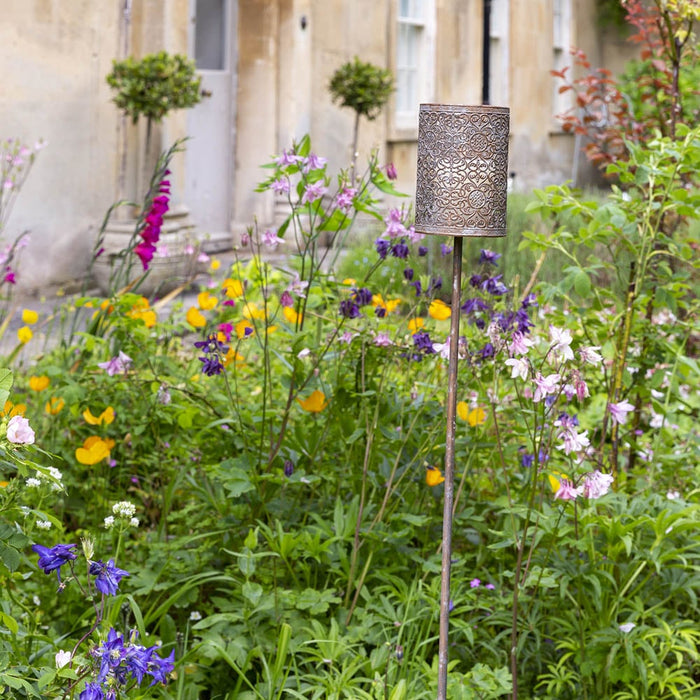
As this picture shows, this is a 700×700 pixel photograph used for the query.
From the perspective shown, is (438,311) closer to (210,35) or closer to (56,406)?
(56,406)

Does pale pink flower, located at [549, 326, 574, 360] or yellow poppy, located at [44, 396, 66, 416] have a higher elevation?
pale pink flower, located at [549, 326, 574, 360]

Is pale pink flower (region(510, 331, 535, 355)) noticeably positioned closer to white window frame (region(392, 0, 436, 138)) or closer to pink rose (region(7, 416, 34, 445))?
pink rose (region(7, 416, 34, 445))

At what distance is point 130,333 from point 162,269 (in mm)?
4385

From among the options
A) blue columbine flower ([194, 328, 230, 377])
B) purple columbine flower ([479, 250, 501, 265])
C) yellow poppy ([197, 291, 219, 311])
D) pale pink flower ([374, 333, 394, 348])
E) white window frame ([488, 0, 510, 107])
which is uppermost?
white window frame ([488, 0, 510, 107])

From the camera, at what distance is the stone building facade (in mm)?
7680

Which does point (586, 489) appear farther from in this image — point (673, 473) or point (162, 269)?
point (162, 269)

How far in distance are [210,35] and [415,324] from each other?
7.33m

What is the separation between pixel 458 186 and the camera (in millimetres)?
2135

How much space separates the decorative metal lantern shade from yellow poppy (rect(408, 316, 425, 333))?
0.92m

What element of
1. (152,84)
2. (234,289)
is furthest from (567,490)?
(152,84)

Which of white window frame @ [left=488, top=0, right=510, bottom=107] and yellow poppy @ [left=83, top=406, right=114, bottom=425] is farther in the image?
white window frame @ [left=488, top=0, right=510, bottom=107]

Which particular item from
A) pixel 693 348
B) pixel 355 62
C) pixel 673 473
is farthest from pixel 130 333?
pixel 355 62

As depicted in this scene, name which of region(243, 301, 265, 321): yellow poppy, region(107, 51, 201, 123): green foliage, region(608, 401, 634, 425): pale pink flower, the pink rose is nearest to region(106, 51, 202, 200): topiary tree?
region(107, 51, 201, 123): green foliage

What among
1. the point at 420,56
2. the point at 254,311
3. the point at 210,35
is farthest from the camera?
the point at 420,56
